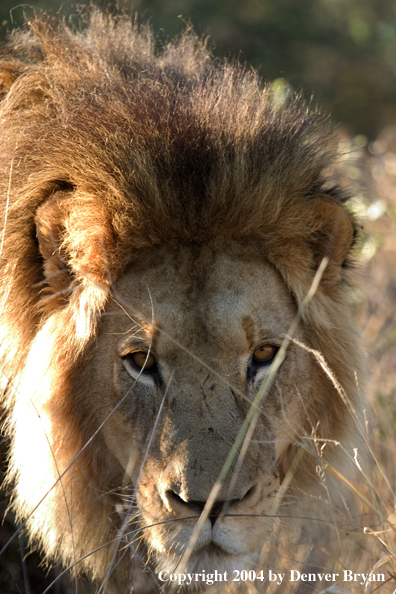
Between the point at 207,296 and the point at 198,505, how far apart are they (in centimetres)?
93

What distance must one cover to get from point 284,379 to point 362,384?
0.64 metres

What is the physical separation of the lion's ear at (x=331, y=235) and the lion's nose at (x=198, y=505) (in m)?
1.24

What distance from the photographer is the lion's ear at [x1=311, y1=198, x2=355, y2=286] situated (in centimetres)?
351

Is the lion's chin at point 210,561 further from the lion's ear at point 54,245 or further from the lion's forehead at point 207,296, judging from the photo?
the lion's ear at point 54,245

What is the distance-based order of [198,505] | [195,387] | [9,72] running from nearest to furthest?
1. [198,505]
2. [195,387]
3. [9,72]

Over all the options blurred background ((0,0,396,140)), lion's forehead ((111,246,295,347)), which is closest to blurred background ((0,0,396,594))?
blurred background ((0,0,396,140))

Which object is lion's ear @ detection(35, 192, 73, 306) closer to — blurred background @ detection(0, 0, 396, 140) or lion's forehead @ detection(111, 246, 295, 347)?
lion's forehead @ detection(111, 246, 295, 347)

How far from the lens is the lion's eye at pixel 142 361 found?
10.8ft

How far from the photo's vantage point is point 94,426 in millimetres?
3510

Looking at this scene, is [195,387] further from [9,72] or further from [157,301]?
[9,72]

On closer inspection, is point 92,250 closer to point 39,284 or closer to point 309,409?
point 39,284

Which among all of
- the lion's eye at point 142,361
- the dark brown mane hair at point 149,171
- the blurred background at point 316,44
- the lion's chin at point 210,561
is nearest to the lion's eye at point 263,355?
the dark brown mane hair at point 149,171

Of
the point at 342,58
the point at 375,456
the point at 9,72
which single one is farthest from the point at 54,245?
the point at 342,58

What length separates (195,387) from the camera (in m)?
3.16
